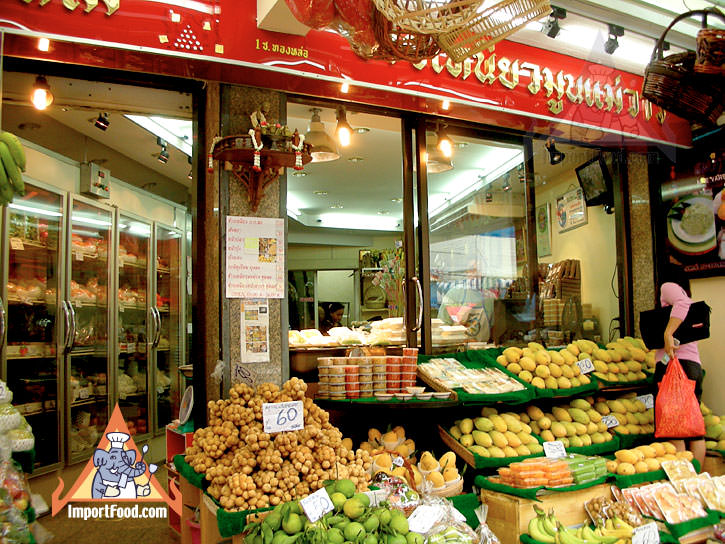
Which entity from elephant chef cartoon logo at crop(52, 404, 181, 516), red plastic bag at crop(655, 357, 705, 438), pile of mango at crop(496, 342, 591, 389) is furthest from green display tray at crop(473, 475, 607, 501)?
elephant chef cartoon logo at crop(52, 404, 181, 516)

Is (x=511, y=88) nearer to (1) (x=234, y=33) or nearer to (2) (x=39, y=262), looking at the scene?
(1) (x=234, y=33)

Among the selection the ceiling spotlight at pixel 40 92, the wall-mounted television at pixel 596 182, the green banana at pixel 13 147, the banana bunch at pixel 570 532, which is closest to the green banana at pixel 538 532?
the banana bunch at pixel 570 532

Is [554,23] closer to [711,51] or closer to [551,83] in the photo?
[551,83]

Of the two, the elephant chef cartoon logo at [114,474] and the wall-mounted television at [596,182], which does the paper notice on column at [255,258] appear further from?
the wall-mounted television at [596,182]

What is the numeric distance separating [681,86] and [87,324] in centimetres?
597

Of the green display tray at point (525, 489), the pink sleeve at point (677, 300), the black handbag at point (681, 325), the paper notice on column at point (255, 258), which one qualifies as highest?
the paper notice on column at point (255, 258)

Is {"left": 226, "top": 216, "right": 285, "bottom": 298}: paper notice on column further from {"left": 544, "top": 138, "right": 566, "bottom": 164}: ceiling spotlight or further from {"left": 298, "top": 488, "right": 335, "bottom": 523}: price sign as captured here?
{"left": 544, "top": 138, "right": 566, "bottom": 164}: ceiling spotlight

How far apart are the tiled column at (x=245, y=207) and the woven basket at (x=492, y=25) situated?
1987mm

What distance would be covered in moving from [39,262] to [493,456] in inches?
180

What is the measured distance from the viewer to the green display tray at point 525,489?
327 centimetres

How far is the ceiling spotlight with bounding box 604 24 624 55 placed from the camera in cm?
480

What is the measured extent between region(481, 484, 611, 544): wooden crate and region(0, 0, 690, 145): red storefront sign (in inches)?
110

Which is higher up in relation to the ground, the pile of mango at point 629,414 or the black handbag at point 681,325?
the black handbag at point 681,325

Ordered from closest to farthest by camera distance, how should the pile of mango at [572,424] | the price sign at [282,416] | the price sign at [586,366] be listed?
the price sign at [282,416]
the pile of mango at [572,424]
the price sign at [586,366]
